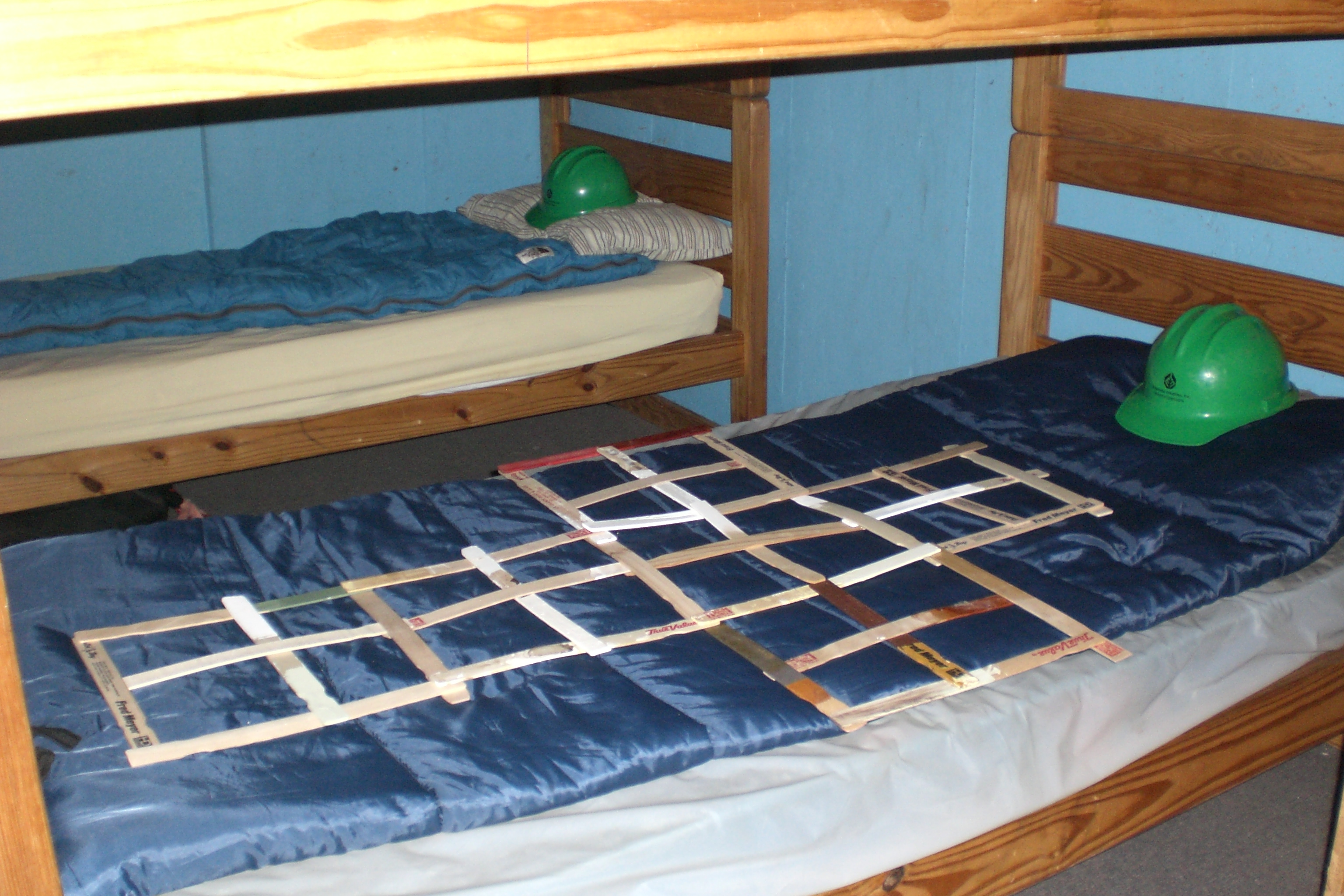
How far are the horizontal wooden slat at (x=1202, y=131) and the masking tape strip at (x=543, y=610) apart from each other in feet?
4.76

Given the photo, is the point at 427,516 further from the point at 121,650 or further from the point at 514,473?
the point at 121,650

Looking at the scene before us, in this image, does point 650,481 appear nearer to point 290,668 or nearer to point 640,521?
point 640,521

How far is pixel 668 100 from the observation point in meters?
3.44

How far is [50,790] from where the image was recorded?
1218mm

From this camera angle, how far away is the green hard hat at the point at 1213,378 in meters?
1.94

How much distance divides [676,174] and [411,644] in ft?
7.31

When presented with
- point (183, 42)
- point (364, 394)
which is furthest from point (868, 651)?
point (364, 394)

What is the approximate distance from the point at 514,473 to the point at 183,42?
127 centimetres

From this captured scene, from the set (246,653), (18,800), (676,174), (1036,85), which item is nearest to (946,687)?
(246,653)

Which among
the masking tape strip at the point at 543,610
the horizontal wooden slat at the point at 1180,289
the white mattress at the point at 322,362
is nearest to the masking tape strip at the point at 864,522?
the masking tape strip at the point at 543,610

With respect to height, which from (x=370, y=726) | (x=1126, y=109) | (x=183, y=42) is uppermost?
(x=183, y=42)

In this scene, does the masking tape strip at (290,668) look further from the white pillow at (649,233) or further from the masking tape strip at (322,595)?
the white pillow at (649,233)

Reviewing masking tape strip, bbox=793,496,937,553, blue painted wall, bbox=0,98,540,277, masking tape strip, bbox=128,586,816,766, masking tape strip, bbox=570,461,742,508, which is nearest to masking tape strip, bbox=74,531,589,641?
masking tape strip, bbox=570,461,742,508

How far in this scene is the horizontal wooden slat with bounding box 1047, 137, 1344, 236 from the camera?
199cm
